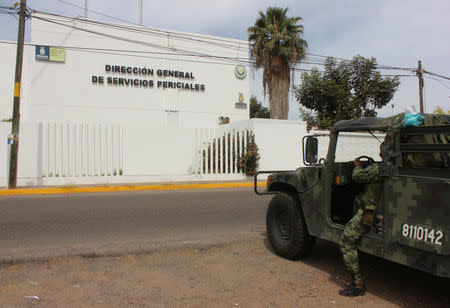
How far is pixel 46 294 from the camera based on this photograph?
12.1 feet

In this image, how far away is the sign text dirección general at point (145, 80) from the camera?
66.1ft

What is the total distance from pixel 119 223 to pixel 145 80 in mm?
15271

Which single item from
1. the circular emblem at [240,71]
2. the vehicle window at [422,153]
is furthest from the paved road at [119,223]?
the circular emblem at [240,71]

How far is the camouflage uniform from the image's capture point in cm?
344

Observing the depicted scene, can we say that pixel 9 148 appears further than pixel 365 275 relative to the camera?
Yes

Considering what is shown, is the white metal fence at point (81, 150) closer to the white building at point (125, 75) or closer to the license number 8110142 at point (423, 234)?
the white building at point (125, 75)

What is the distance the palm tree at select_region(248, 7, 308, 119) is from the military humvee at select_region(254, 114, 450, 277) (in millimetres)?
15269

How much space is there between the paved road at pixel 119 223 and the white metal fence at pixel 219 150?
15.6 feet

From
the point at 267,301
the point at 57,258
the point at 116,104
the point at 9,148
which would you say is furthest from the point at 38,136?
the point at 267,301

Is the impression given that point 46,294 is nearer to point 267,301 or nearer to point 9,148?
point 267,301

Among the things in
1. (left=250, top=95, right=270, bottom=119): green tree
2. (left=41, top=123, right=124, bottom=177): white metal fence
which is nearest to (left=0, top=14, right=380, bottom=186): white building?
(left=41, top=123, right=124, bottom=177): white metal fence

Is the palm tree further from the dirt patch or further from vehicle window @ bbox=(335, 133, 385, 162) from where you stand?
the dirt patch

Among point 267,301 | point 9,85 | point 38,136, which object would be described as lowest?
point 267,301

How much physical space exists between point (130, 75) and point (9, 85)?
769 centimetres
